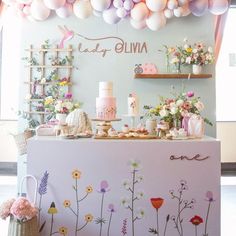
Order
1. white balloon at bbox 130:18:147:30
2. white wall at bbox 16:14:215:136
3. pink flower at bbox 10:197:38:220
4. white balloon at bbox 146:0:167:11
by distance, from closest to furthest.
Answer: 1. pink flower at bbox 10:197:38:220
2. white balloon at bbox 146:0:167:11
3. white balloon at bbox 130:18:147:30
4. white wall at bbox 16:14:215:136

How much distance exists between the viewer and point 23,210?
2.06m

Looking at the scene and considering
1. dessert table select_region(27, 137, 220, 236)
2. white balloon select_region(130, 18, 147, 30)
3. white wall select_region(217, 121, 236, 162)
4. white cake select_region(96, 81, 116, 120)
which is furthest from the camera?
white wall select_region(217, 121, 236, 162)

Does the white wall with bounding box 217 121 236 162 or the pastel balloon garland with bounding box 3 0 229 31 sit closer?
the pastel balloon garland with bounding box 3 0 229 31

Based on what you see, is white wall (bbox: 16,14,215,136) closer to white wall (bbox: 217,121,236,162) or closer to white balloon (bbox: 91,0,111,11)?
white balloon (bbox: 91,0,111,11)

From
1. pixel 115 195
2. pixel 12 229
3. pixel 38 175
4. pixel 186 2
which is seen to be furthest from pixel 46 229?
pixel 186 2

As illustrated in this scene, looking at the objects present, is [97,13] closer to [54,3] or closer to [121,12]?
[121,12]

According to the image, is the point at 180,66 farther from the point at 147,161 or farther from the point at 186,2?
the point at 147,161

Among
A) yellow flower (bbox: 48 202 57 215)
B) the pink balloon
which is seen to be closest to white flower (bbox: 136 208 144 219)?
yellow flower (bbox: 48 202 57 215)

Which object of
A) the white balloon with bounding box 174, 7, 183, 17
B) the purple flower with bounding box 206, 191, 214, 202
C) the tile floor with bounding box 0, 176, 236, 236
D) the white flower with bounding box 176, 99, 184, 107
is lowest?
the tile floor with bounding box 0, 176, 236, 236

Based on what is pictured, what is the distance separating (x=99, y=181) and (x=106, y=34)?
2.88m

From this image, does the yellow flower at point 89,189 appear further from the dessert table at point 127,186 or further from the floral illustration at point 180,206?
the floral illustration at point 180,206

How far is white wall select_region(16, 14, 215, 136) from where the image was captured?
15.0 feet

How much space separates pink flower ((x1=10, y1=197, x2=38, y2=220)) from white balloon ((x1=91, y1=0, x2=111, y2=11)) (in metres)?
2.58

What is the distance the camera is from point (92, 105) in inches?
184
